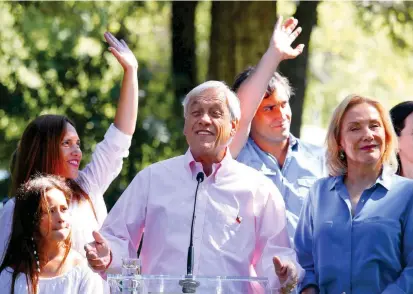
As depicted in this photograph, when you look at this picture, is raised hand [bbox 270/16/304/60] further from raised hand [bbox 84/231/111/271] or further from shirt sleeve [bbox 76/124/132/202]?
raised hand [bbox 84/231/111/271]

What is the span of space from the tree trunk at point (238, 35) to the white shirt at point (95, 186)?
3371 mm

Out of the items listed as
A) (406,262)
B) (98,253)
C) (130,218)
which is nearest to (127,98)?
(130,218)

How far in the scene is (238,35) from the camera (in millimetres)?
10344

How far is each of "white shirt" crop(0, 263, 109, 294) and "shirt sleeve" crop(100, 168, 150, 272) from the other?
0.71 ft

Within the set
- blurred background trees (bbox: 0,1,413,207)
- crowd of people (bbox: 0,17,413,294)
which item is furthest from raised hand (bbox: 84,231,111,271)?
blurred background trees (bbox: 0,1,413,207)

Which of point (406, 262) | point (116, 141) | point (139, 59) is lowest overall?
point (406, 262)

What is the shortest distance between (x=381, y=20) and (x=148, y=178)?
7317 mm

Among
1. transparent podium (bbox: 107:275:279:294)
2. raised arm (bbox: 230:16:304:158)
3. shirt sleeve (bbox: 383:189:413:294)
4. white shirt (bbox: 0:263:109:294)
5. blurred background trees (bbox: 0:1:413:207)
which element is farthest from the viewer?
blurred background trees (bbox: 0:1:413:207)

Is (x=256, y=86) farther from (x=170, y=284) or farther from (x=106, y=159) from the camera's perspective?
(x=170, y=284)

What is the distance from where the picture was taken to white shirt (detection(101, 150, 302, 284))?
19.2ft

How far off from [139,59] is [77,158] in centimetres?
647

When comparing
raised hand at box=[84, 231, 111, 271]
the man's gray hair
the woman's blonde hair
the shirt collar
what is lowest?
raised hand at box=[84, 231, 111, 271]

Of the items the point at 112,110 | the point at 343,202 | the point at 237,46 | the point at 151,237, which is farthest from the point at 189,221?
the point at 112,110

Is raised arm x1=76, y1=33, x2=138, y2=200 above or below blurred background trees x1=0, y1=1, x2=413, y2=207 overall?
below
